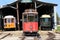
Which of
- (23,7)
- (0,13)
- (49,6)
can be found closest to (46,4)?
(49,6)

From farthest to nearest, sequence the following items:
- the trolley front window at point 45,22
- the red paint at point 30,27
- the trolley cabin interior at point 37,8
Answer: the trolley cabin interior at point 37,8 → the trolley front window at point 45,22 → the red paint at point 30,27

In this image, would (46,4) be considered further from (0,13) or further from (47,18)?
(0,13)

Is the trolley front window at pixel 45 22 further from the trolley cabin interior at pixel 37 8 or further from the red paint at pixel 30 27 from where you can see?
the red paint at pixel 30 27

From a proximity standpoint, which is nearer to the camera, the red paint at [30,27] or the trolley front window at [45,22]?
the red paint at [30,27]

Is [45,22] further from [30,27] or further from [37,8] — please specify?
[30,27]

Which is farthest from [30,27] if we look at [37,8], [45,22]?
[37,8]

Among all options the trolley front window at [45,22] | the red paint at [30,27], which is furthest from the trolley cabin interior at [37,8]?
the red paint at [30,27]

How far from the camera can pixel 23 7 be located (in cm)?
3806

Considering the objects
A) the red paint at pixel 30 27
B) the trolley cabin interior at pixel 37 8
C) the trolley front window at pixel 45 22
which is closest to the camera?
the red paint at pixel 30 27

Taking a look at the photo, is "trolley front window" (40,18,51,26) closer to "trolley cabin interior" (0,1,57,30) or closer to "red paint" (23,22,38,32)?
Answer: "trolley cabin interior" (0,1,57,30)

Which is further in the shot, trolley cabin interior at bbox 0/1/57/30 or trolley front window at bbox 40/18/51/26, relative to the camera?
trolley cabin interior at bbox 0/1/57/30

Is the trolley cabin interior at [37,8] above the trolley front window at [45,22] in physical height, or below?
above

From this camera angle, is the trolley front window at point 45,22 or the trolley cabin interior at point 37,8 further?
the trolley cabin interior at point 37,8

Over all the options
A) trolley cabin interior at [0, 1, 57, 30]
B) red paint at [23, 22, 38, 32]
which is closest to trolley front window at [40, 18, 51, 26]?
trolley cabin interior at [0, 1, 57, 30]
